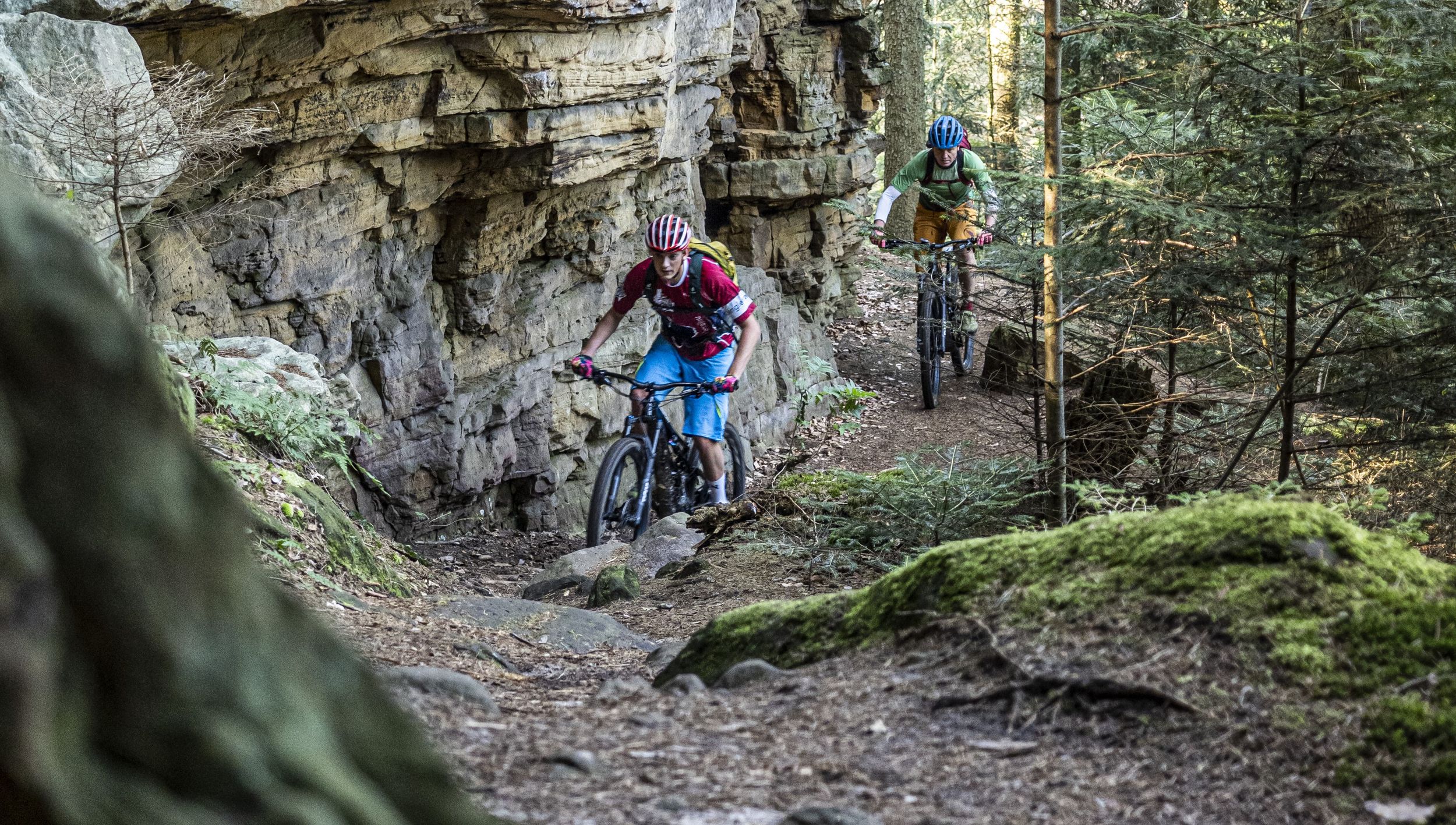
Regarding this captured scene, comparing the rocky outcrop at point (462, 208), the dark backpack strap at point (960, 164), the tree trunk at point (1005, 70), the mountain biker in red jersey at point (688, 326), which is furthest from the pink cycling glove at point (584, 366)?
the tree trunk at point (1005, 70)

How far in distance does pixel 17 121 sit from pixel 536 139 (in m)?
5.12

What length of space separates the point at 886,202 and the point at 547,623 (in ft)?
21.2

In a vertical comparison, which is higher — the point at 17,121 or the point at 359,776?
the point at 17,121

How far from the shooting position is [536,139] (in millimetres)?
10086

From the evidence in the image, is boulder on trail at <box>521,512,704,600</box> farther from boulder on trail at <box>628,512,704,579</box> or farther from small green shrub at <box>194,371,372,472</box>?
small green shrub at <box>194,371,372,472</box>

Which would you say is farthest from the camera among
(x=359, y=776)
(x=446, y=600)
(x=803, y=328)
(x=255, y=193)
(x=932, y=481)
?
(x=803, y=328)

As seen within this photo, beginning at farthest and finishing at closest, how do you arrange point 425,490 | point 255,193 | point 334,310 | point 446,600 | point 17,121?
1. point 425,490
2. point 334,310
3. point 255,193
4. point 446,600
5. point 17,121

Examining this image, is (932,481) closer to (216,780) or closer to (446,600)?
(446,600)

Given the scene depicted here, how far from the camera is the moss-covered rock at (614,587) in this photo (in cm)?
688

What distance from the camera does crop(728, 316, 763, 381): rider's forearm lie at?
807 cm

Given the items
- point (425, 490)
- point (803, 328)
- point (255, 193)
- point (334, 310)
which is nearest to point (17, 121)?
point (255, 193)

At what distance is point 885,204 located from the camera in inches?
420

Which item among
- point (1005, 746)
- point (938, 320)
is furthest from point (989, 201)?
point (1005, 746)

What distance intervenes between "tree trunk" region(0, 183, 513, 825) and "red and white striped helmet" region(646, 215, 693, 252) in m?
6.58
